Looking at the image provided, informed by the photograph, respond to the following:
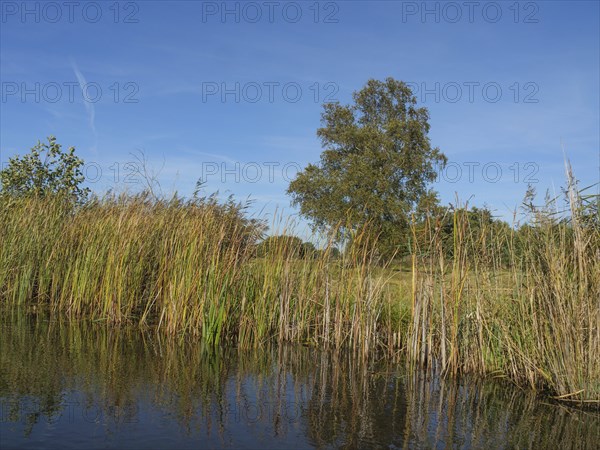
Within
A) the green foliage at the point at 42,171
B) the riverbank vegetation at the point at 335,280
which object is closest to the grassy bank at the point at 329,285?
the riverbank vegetation at the point at 335,280

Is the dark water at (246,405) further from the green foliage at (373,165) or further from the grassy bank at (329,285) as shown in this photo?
the green foliage at (373,165)

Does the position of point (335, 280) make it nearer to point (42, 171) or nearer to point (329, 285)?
point (329, 285)

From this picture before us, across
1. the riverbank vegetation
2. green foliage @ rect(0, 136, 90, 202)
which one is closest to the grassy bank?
the riverbank vegetation

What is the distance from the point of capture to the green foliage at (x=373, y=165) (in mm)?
30156

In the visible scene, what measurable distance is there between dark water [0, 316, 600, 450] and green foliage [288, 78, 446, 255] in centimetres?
2254

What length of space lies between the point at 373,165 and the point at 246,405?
28.0 metres

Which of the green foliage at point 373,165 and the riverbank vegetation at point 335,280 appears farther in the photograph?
the green foliage at point 373,165

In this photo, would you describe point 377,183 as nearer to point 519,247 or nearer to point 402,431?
point 519,247

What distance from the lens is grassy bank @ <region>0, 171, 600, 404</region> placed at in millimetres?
5258

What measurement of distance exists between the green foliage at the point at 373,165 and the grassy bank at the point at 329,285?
2027cm

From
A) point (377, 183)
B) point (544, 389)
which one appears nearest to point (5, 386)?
point (544, 389)

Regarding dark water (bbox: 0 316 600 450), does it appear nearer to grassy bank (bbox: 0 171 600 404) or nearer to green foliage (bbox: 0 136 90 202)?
grassy bank (bbox: 0 171 600 404)

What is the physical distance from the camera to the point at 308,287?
7.50 meters

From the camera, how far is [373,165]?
3170 centimetres
